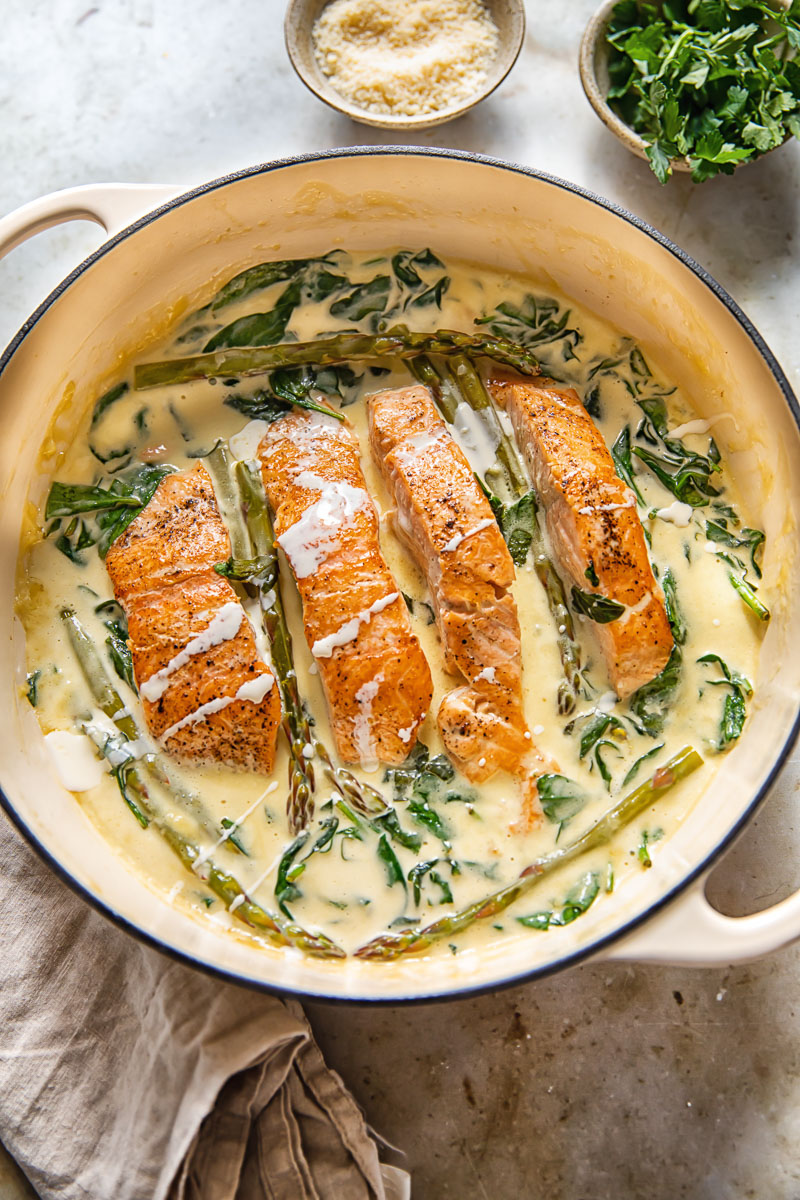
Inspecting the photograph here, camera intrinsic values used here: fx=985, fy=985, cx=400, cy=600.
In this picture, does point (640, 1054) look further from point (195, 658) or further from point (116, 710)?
point (116, 710)

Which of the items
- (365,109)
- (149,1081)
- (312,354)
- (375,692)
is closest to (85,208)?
(312,354)

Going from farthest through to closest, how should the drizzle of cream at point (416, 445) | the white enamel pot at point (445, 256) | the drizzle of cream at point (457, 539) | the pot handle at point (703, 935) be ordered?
1. the drizzle of cream at point (416, 445)
2. the drizzle of cream at point (457, 539)
3. the white enamel pot at point (445, 256)
4. the pot handle at point (703, 935)

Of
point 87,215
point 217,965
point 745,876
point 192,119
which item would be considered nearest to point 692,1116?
point 745,876

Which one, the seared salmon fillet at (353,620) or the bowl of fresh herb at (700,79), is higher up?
the bowl of fresh herb at (700,79)

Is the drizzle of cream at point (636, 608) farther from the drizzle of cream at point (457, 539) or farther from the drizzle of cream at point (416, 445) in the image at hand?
the drizzle of cream at point (416, 445)

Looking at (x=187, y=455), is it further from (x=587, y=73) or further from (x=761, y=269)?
(x=761, y=269)

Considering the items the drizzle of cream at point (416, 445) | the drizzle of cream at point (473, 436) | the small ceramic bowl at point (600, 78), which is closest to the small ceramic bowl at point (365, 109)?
the small ceramic bowl at point (600, 78)
